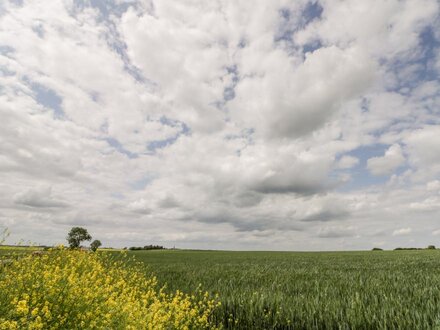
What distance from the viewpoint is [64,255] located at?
14602 millimetres

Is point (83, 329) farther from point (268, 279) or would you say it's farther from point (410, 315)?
point (268, 279)

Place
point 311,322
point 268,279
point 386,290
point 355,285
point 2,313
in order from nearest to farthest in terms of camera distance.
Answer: point 2,313, point 311,322, point 386,290, point 355,285, point 268,279

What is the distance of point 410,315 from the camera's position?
5840mm

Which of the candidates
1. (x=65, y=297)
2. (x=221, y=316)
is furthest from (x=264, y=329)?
(x=65, y=297)

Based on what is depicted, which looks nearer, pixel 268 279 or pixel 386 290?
pixel 386 290

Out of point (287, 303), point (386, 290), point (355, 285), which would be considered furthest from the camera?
point (355, 285)

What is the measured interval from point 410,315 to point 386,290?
338 centimetres

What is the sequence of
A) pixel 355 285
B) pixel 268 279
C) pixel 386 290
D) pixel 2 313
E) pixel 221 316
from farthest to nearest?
pixel 268 279
pixel 355 285
pixel 386 290
pixel 221 316
pixel 2 313

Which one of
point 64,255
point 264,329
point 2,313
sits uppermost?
point 64,255

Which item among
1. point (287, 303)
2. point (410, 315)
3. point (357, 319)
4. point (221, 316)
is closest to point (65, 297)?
point (221, 316)

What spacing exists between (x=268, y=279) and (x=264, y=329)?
21.3 ft

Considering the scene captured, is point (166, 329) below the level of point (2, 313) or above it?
below

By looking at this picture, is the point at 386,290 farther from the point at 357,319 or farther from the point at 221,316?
the point at 221,316

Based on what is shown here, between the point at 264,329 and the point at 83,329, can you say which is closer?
the point at 83,329
